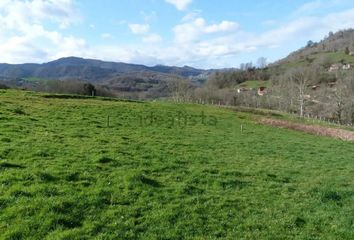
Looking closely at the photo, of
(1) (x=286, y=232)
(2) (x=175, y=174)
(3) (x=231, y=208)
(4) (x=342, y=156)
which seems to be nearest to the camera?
(1) (x=286, y=232)

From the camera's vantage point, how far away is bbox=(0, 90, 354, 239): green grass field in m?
9.52

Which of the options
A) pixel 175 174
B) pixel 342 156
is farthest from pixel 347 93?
pixel 175 174

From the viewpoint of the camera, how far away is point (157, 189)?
12.5 m

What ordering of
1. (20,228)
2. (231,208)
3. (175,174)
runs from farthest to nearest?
1. (175,174)
2. (231,208)
3. (20,228)

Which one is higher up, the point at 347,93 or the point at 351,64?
the point at 351,64

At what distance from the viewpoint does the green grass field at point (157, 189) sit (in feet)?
31.2

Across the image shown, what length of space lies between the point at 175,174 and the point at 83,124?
12847 mm

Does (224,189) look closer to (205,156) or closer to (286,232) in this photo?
(286,232)

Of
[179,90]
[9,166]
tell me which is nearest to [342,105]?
[179,90]

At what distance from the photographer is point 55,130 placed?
21609 mm

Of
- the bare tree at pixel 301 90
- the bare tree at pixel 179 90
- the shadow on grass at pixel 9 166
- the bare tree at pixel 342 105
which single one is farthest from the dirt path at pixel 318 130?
the bare tree at pixel 179 90

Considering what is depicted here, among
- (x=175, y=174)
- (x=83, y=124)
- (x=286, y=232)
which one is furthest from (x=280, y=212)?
(x=83, y=124)

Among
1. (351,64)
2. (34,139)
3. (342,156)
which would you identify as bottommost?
(342,156)

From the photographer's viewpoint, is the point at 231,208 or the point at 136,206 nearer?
the point at 136,206
